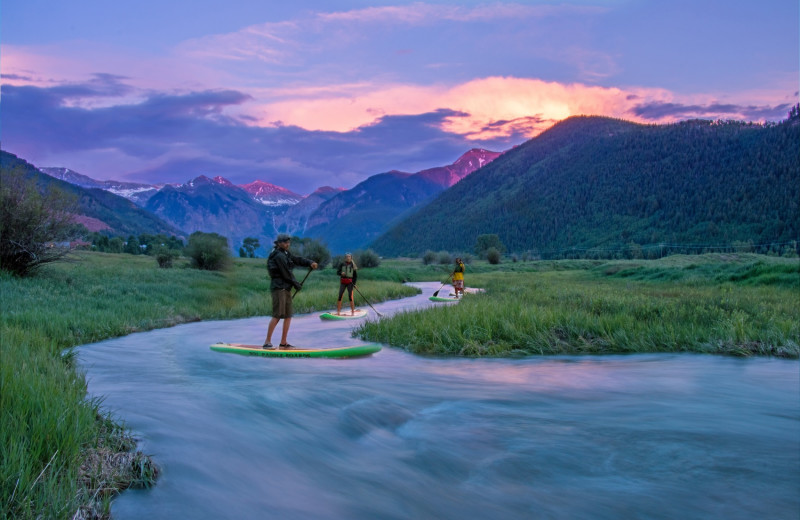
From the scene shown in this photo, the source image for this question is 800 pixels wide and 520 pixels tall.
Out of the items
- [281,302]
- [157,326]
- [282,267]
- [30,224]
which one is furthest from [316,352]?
[30,224]

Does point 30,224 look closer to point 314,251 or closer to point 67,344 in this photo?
point 67,344

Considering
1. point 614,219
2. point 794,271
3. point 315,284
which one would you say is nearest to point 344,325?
point 315,284

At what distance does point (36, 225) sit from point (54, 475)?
78.9 ft

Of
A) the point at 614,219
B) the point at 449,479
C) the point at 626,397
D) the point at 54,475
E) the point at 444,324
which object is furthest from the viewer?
the point at 614,219

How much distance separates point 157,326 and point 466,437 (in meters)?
16.3

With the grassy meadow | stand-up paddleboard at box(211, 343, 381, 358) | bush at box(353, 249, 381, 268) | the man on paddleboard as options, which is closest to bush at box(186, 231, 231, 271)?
the grassy meadow

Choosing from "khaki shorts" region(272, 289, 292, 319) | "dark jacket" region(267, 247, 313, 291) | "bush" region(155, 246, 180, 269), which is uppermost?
"bush" region(155, 246, 180, 269)

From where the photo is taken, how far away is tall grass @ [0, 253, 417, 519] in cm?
409

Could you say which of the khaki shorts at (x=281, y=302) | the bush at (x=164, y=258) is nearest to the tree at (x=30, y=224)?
the khaki shorts at (x=281, y=302)

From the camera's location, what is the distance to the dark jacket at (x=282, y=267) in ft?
41.7

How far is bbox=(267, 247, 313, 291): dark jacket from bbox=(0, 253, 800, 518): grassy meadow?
390 cm

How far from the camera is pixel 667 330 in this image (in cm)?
1355

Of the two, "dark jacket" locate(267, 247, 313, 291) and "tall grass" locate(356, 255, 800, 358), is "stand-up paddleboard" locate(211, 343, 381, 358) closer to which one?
"tall grass" locate(356, 255, 800, 358)

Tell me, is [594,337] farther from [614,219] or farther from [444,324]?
[614,219]
